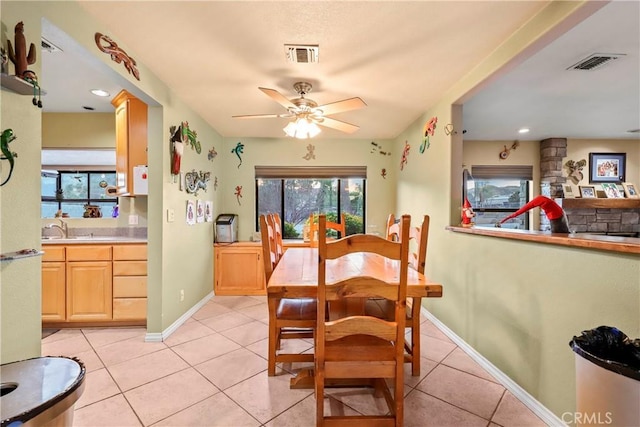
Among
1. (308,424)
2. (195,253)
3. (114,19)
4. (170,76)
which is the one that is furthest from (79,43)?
(308,424)

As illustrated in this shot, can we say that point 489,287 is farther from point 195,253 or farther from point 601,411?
point 195,253

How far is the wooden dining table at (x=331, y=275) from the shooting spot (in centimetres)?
147

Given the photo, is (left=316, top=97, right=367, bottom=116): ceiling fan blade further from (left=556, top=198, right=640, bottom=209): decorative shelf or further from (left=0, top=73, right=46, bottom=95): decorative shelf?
(left=556, top=198, right=640, bottom=209): decorative shelf

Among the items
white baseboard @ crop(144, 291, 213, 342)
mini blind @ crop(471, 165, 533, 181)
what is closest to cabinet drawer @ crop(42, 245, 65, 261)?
white baseboard @ crop(144, 291, 213, 342)

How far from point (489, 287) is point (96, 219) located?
14.0 feet

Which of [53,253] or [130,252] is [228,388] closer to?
[130,252]

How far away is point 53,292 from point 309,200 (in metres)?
3.34

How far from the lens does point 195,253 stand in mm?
3373

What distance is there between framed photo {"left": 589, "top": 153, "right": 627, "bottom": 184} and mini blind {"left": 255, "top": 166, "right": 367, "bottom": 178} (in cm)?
407

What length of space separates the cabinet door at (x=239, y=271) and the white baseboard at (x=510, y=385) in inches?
99.0

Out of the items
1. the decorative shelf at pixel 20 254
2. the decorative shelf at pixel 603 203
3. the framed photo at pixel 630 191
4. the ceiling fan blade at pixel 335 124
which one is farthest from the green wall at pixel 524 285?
the framed photo at pixel 630 191

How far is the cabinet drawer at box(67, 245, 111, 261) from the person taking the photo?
107 inches

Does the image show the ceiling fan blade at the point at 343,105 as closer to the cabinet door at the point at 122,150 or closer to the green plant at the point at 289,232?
the cabinet door at the point at 122,150

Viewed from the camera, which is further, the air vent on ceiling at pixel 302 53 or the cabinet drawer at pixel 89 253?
the cabinet drawer at pixel 89 253
